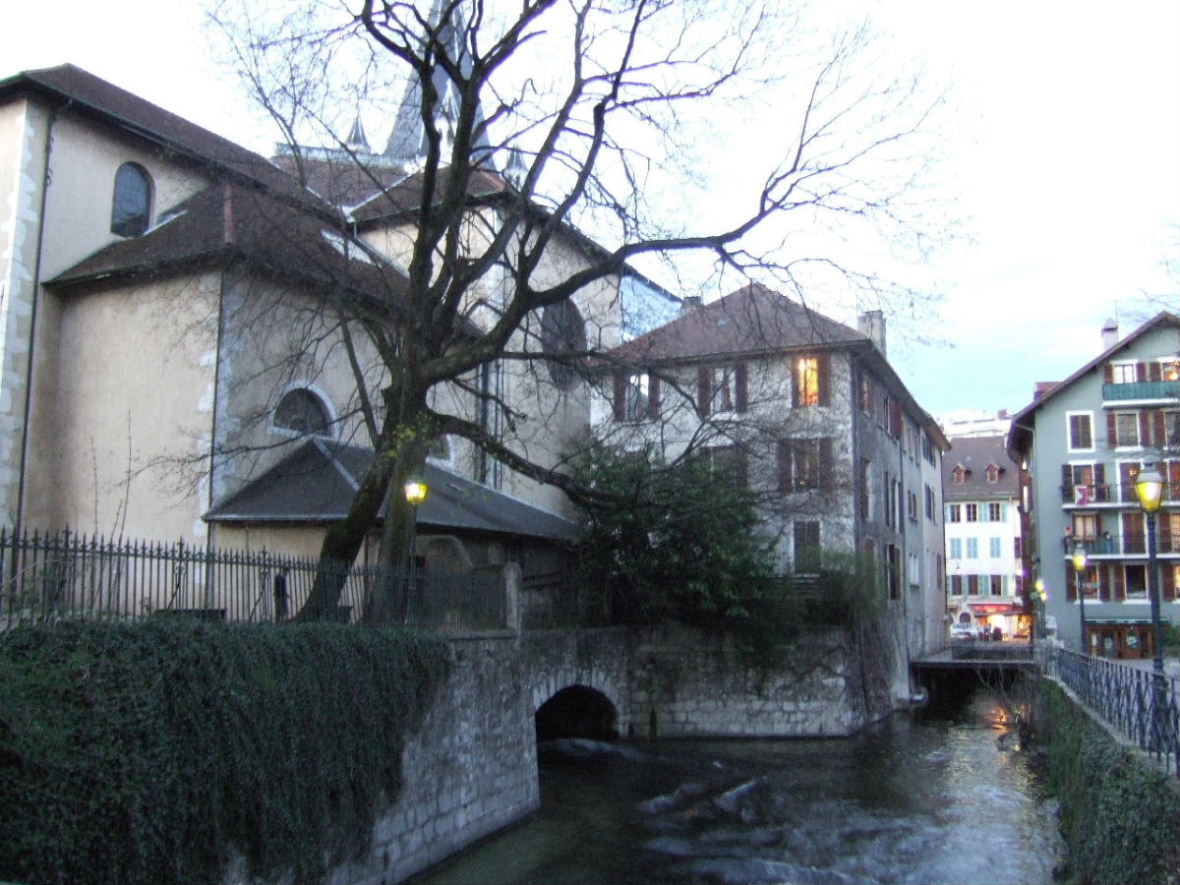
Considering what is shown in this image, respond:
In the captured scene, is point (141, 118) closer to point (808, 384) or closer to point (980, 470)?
point (808, 384)

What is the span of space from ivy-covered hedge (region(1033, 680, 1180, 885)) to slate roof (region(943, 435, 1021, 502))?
60491 mm

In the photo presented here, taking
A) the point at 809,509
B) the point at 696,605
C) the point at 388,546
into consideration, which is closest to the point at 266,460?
the point at 388,546

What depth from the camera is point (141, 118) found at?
23750 mm

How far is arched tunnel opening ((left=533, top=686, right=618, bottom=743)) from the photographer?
2541 cm

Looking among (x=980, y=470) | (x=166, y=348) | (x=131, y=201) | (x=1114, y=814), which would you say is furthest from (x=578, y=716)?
(x=980, y=470)

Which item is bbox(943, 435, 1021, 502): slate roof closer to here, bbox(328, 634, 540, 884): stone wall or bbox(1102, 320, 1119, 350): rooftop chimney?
bbox(1102, 320, 1119, 350): rooftop chimney

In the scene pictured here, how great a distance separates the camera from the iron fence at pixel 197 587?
8.25 meters

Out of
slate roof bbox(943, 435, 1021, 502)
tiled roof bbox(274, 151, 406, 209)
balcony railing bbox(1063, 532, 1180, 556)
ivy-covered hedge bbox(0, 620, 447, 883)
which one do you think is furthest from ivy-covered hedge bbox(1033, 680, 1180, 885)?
slate roof bbox(943, 435, 1021, 502)

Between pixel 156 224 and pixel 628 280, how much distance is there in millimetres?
11753

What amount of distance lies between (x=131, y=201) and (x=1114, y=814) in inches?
832

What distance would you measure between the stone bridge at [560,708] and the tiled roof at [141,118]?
25.6ft

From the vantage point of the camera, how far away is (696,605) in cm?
2567

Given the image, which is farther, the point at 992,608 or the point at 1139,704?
the point at 992,608

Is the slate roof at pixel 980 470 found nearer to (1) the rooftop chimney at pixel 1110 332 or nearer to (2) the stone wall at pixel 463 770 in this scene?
(1) the rooftop chimney at pixel 1110 332
